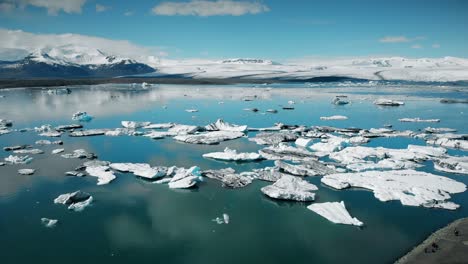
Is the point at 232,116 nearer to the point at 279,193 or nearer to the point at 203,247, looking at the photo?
the point at 279,193

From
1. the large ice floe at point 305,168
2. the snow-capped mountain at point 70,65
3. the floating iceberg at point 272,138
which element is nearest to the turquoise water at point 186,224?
the large ice floe at point 305,168

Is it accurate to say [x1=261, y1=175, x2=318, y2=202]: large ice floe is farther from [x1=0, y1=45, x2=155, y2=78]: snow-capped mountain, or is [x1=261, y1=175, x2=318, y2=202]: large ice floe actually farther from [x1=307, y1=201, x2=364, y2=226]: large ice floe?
[x1=0, y1=45, x2=155, y2=78]: snow-capped mountain

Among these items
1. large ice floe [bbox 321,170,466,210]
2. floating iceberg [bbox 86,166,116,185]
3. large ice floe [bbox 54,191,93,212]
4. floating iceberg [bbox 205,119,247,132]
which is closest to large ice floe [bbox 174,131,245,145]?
floating iceberg [bbox 205,119,247,132]

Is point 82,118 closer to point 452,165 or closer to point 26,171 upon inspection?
point 26,171

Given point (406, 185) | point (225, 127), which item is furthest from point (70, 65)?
point (406, 185)

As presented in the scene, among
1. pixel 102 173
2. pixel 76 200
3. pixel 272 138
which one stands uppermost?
pixel 272 138

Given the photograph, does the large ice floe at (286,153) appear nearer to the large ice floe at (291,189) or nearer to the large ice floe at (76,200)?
the large ice floe at (291,189)

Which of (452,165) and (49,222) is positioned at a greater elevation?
(452,165)
